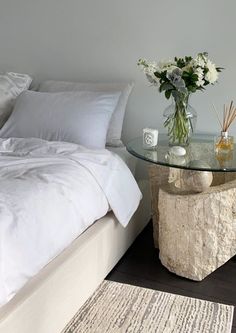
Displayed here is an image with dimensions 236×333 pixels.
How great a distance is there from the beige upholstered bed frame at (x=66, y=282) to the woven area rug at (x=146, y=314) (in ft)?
0.20

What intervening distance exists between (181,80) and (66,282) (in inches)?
44.8

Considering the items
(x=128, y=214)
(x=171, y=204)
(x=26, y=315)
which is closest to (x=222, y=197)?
(x=171, y=204)

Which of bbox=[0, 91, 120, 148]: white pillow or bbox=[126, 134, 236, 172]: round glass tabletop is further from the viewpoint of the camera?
bbox=[0, 91, 120, 148]: white pillow

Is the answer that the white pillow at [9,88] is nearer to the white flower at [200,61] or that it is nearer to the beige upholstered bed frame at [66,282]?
the beige upholstered bed frame at [66,282]

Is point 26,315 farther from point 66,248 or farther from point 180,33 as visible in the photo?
point 180,33

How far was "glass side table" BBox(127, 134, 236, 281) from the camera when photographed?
74.9 inches

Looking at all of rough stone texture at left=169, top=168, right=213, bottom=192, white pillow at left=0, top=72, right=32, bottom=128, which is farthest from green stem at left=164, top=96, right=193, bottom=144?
white pillow at left=0, top=72, right=32, bottom=128

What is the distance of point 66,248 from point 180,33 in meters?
1.55

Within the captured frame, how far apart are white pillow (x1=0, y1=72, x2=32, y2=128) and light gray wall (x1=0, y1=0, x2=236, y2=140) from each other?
0.17m

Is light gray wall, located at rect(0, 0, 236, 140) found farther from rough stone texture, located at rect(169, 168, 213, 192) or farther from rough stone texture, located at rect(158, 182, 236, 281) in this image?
rough stone texture, located at rect(158, 182, 236, 281)

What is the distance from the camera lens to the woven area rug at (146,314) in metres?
1.67

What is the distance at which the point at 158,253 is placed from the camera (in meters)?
2.33

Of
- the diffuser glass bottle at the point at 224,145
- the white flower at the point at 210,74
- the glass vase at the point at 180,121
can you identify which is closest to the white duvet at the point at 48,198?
the glass vase at the point at 180,121

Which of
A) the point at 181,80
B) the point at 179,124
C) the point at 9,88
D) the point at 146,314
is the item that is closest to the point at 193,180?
the point at 179,124
